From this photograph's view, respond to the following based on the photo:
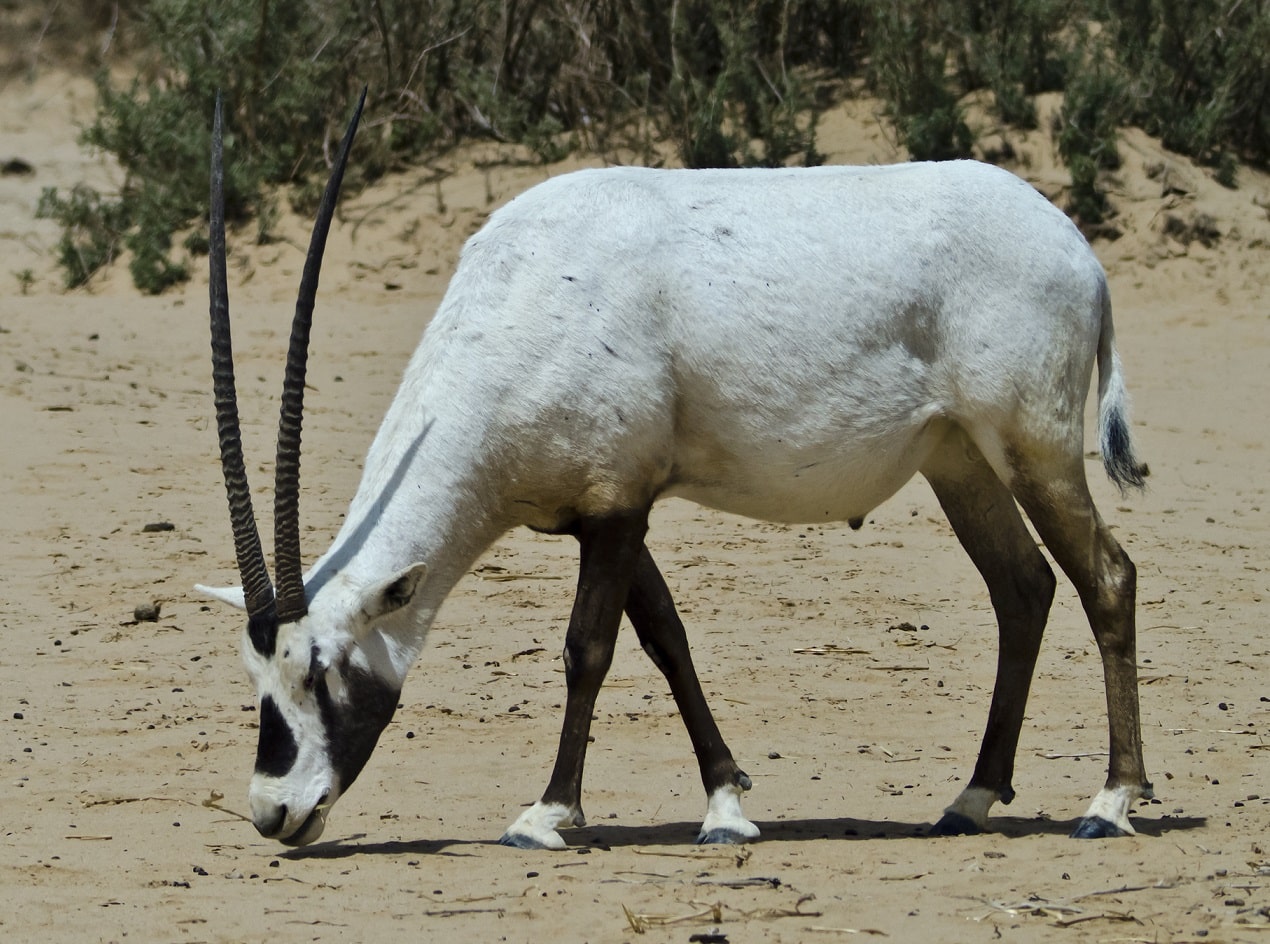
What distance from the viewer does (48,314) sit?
1331cm

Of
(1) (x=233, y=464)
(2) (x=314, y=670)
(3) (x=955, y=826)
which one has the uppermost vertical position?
(1) (x=233, y=464)

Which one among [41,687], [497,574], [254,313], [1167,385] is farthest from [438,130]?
[41,687]

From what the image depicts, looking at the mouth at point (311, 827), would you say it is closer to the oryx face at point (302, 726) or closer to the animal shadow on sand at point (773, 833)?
the oryx face at point (302, 726)

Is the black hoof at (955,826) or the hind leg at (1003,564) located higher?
the hind leg at (1003,564)

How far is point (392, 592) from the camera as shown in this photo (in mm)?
5117

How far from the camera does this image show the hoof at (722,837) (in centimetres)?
543

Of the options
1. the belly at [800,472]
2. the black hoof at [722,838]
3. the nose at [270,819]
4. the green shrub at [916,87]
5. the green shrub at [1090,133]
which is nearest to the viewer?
the nose at [270,819]

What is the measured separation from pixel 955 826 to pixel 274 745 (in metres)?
2.06

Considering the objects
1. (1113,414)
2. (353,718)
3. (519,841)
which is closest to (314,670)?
(353,718)

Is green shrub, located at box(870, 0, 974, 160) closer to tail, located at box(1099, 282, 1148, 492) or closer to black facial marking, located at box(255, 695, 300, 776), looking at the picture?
tail, located at box(1099, 282, 1148, 492)

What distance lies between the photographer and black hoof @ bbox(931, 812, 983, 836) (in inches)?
223

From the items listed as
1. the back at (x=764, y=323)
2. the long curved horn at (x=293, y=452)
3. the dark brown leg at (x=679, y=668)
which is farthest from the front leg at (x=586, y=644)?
the long curved horn at (x=293, y=452)

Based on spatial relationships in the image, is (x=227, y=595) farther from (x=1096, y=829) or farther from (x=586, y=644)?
(x=1096, y=829)

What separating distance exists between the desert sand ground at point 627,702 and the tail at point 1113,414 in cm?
109
